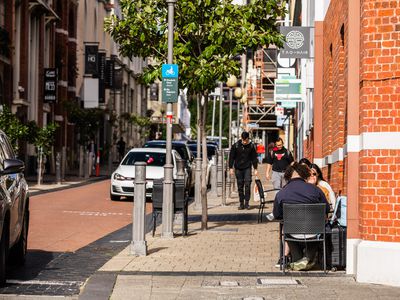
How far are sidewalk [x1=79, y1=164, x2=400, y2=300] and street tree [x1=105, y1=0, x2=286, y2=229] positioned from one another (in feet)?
10.0

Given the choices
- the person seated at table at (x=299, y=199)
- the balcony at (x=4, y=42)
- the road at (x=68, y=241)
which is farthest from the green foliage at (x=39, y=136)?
the person seated at table at (x=299, y=199)

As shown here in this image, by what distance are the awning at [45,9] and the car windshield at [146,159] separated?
69.8 ft

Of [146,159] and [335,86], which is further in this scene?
[146,159]

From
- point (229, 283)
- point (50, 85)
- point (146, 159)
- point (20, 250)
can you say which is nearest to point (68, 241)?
point (20, 250)

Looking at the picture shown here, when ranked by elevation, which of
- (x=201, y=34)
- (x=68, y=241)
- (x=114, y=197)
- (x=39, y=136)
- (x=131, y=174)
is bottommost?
(x=68, y=241)

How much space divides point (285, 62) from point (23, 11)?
14.0m

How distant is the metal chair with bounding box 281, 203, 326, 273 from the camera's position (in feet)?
39.6

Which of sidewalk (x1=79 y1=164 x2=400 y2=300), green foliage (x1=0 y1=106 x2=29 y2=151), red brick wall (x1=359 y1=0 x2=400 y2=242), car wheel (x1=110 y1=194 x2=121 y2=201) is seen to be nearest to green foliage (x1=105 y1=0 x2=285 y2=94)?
sidewalk (x1=79 y1=164 x2=400 y2=300)

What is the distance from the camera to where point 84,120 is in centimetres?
4656

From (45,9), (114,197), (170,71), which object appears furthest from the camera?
(45,9)

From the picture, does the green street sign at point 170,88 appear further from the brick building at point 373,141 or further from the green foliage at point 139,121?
the green foliage at point 139,121

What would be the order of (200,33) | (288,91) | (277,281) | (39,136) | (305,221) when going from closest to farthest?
(277,281) < (305,221) < (200,33) < (288,91) < (39,136)

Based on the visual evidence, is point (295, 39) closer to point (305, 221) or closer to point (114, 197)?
point (114, 197)

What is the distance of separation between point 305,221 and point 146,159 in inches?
650
